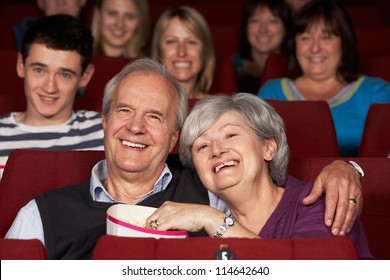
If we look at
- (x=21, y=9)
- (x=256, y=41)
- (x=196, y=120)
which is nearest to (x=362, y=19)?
(x=256, y=41)

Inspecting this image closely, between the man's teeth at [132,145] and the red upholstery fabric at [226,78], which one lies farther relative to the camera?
the red upholstery fabric at [226,78]

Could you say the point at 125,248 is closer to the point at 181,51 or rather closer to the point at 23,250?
the point at 23,250

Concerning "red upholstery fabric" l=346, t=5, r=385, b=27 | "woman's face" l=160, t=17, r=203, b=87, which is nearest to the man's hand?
"woman's face" l=160, t=17, r=203, b=87

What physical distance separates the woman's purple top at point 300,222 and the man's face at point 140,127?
0.32 metres

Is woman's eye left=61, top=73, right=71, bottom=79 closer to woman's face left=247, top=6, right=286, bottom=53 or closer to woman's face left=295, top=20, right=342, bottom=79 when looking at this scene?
woman's face left=295, top=20, right=342, bottom=79

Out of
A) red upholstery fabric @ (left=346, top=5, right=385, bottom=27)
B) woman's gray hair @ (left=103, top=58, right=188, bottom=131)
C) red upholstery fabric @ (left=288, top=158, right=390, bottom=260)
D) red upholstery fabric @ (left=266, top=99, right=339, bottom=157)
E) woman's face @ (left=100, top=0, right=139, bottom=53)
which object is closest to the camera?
red upholstery fabric @ (left=288, top=158, right=390, bottom=260)

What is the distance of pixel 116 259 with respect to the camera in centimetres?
148

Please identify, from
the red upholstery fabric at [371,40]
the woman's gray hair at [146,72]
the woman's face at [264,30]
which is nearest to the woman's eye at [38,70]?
the woman's gray hair at [146,72]

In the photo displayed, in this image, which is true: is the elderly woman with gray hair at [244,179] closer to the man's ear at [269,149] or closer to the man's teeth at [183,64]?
the man's ear at [269,149]

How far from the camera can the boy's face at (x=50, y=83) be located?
2.60 meters

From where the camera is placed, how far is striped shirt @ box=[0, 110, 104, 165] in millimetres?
2523

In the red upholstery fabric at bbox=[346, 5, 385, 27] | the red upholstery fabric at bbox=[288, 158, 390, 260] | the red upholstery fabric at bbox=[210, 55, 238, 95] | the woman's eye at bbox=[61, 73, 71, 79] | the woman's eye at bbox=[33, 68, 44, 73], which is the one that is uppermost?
the red upholstery fabric at bbox=[346, 5, 385, 27]

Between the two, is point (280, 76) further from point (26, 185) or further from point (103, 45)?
point (26, 185)
